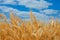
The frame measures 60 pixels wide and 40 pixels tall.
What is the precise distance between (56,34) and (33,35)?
411 millimetres

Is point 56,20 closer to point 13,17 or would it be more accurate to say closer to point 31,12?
point 31,12

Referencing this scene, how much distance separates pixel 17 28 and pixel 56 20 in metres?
0.75

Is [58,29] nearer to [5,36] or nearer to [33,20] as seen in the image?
[33,20]

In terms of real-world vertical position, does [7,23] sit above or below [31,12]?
below

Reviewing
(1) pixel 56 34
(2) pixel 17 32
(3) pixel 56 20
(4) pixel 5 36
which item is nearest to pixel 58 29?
(1) pixel 56 34

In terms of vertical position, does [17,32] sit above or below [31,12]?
below

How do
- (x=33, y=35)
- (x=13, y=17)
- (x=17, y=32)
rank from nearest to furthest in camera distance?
(x=33, y=35) < (x=17, y=32) < (x=13, y=17)

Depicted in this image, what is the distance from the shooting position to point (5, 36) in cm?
328

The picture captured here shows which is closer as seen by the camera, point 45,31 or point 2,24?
point 45,31

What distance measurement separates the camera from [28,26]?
3213 millimetres

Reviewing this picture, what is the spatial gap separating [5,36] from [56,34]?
82 centimetres

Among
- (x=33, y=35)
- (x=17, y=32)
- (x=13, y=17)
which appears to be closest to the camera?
(x=33, y=35)

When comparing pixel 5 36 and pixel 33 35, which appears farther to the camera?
pixel 5 36

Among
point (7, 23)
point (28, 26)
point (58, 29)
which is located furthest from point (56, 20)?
point (7, 23)
